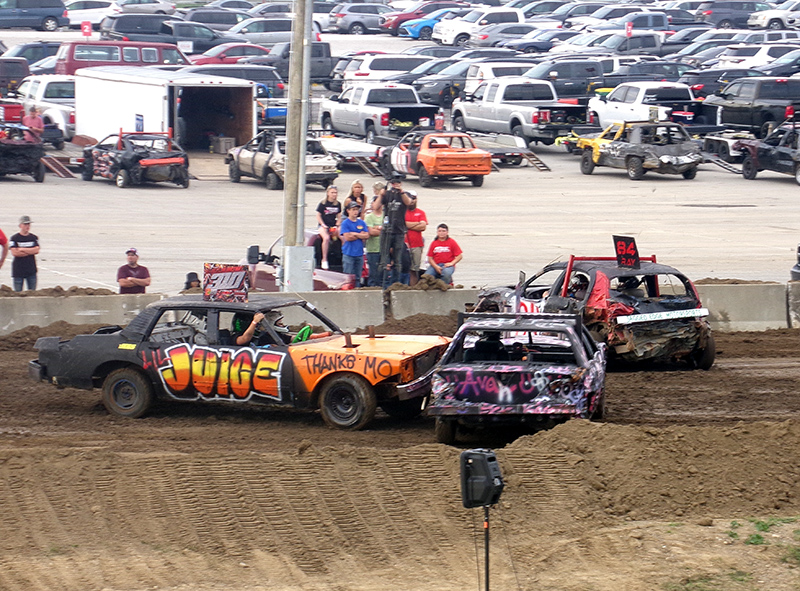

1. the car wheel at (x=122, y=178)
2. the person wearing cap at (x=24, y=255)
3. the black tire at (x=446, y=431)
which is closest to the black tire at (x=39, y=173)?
the car wheel at (x=122, y=178)

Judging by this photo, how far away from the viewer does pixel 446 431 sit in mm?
10477

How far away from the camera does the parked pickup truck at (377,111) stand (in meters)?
34.3

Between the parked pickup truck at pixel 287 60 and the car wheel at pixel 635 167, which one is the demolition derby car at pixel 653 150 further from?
the parked pickup truck at pixel 287 60

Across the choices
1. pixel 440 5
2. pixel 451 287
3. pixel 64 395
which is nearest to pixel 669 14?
pixel 440 5

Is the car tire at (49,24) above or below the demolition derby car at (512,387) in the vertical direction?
above

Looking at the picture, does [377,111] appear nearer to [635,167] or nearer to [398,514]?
[635,167]

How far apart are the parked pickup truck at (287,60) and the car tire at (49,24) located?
623 inches

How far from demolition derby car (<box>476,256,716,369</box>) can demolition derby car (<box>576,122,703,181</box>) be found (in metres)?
17.2

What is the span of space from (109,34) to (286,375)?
41951mm

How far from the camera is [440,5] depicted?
2537 inches

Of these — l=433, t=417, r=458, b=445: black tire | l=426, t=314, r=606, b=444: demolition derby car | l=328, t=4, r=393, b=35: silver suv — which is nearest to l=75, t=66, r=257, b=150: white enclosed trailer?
l=426, t=314, r=606, b=444: demolition derby car

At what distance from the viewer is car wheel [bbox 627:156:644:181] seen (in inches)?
1212

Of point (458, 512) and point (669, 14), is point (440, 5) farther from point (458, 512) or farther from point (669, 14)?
point (458, 512)

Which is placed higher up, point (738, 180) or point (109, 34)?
point (109, 34)
